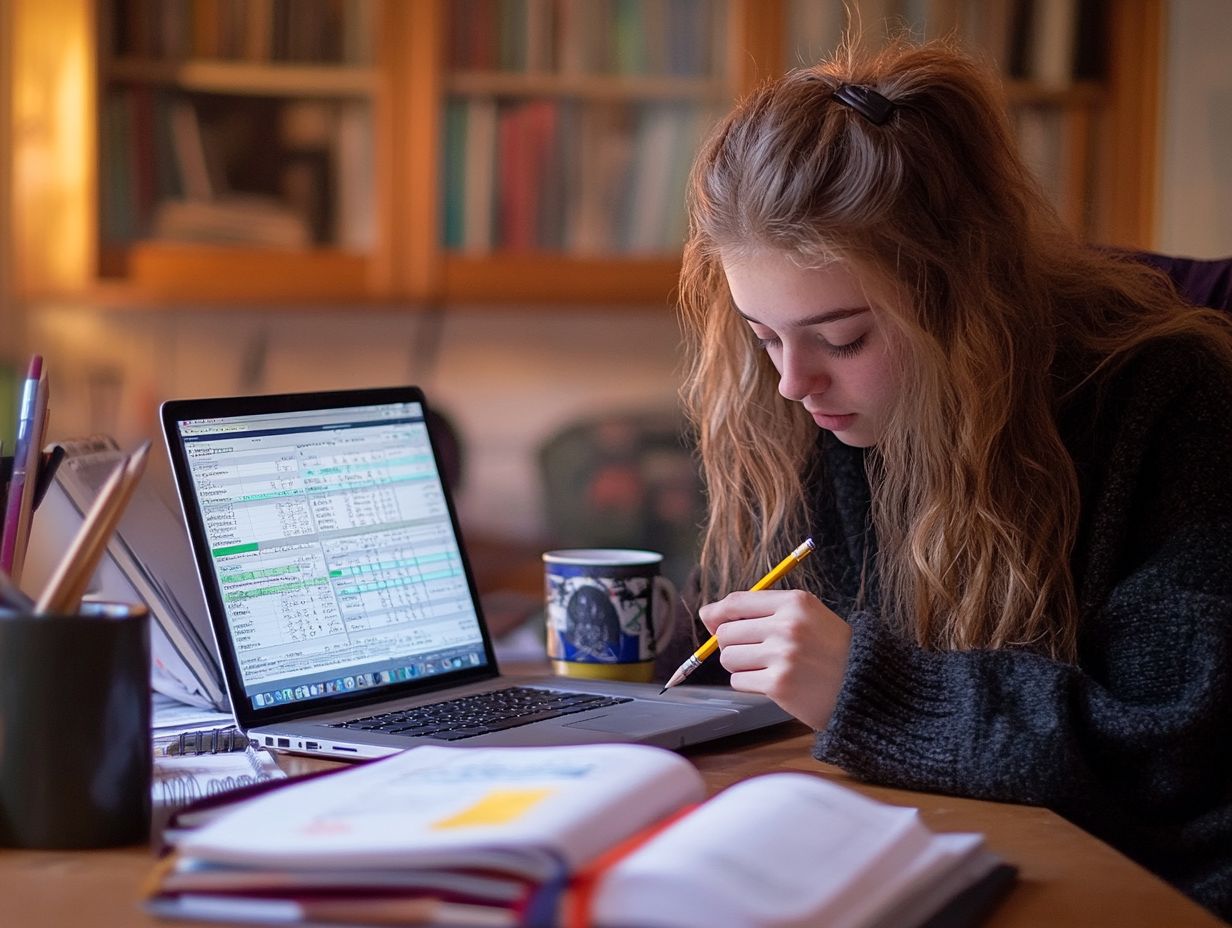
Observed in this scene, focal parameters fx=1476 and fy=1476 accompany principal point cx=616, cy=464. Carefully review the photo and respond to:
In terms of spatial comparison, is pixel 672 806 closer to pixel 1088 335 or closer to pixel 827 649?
pixel 827 649

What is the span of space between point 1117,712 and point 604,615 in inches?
17.6

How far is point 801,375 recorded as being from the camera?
119 cm

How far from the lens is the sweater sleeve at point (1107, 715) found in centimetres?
94

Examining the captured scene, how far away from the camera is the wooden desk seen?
695 millimetres

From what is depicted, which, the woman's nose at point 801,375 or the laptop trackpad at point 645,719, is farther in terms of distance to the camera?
the woman's nose at point 801,375

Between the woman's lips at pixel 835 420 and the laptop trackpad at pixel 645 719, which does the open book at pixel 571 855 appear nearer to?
the laptop trackpad at pixel 645 719

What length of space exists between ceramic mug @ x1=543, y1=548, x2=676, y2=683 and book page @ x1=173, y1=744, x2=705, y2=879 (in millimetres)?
452

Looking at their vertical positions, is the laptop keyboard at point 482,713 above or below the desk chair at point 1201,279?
below

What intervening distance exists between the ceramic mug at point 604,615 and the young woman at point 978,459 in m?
0.06

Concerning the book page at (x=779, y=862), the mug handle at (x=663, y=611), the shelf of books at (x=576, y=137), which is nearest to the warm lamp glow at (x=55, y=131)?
the shelf of books at (x=576, y=137)

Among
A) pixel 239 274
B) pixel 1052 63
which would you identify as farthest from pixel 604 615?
pixel 1052 63

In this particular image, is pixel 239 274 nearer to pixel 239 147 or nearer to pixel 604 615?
pixel 239 147

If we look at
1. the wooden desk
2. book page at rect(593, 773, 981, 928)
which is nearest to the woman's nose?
the wooden desk

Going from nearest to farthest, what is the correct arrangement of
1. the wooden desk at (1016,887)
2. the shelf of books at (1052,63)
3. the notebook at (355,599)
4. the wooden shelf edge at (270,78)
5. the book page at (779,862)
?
the book page at (779,862) → the wooden desk at (1016,887) → the notebook at (355,599) → the wooden shelf edge at (270,78) → the shelf of books at (1052,63)
